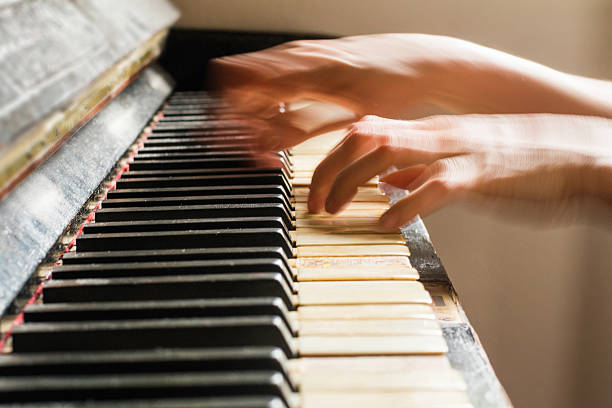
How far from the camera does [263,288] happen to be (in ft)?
1.95

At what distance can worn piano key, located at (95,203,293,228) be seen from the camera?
75 cm

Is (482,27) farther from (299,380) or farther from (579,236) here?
(299,380)

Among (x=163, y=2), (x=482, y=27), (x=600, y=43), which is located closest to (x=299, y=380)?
(x=163, y=2)

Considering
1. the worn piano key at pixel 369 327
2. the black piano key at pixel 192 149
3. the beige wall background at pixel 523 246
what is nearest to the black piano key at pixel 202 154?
the black piano key at pixel 192 149

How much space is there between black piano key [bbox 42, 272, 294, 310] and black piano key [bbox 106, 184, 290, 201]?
235mm

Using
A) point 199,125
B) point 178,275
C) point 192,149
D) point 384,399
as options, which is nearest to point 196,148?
point 192,149

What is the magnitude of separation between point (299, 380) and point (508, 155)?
1.67 feet

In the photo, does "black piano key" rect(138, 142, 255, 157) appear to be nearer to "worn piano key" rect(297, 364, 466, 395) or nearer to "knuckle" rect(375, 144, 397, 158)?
"knuckle" rect(375, 144, 397, 158)

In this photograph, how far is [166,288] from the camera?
0.59 meters

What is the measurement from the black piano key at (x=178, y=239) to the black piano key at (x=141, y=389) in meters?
0.23

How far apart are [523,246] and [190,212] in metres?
1.53

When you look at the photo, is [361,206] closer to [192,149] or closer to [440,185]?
[440,185]

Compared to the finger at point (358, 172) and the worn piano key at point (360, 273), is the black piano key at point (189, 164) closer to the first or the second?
the finger at point (358, 172)

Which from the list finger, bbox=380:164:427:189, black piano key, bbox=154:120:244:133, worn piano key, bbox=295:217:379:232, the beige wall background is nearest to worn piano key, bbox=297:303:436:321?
worn piano key, bbox=295:217:379:232
